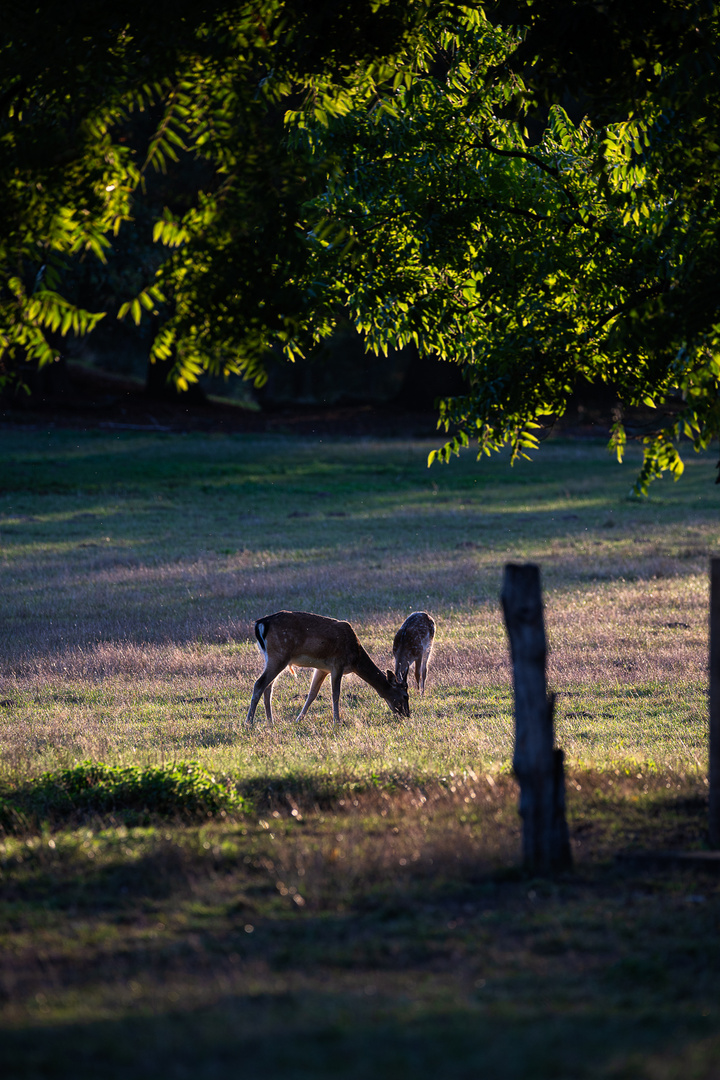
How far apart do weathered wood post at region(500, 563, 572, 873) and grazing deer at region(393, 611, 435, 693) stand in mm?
6507

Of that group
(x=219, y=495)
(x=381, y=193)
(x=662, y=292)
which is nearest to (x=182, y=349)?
(x=381, y=193)

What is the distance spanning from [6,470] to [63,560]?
13821mm

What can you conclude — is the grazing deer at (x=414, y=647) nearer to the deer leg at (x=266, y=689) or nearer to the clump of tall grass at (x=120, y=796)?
the deer leg at (x=266, y=689)

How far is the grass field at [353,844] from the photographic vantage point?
4.12 meters

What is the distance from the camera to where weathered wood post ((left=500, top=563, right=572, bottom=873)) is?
233 inches

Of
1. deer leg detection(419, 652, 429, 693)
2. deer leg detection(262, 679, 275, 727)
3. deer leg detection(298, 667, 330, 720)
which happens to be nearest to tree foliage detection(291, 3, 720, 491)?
deer leg detection(262, 679, 275, 727)

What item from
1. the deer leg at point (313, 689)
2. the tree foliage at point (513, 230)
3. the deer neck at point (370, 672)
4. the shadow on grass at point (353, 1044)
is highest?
the tree foliage at point (513, 230)

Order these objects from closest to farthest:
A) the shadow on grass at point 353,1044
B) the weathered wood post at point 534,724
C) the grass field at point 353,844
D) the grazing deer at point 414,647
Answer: the shadow on grass at point 353,1044
the grass field at point 353,844
the weathered wood post at point 534,724
the grazing deer at point 414,647

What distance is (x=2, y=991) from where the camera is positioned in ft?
15.1

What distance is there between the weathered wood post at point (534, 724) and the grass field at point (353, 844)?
30 centimetres

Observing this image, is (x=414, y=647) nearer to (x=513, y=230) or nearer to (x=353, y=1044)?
(x=513, y=230)

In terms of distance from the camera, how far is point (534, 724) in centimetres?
595

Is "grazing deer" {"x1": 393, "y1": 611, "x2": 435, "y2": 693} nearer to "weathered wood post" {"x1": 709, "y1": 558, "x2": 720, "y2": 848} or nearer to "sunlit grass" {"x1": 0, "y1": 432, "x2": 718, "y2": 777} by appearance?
"sunlit grass" {"x1": 0, "y1": 432, "x2": 718, "y2": 777}

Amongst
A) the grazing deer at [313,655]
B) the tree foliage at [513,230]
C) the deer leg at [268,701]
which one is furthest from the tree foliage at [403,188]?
the deer leg at [268,701]
